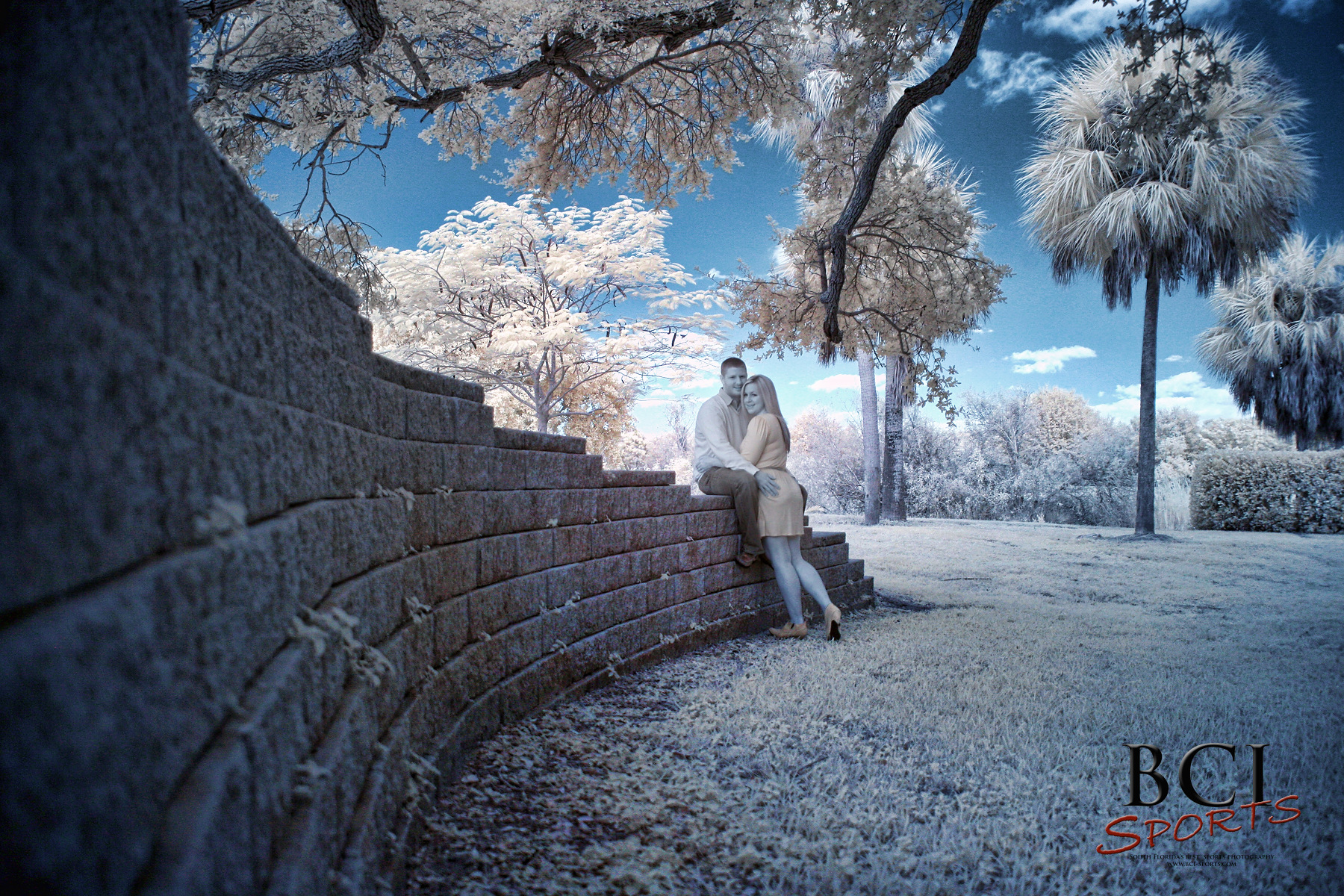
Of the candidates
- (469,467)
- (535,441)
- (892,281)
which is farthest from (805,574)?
(892,281)

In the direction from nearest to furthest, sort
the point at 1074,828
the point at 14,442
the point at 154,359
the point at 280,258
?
the point at 14,442 → the point at 154,359 → the point at 280,258 → the point at 1074,828

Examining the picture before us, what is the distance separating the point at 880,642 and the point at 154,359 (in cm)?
444

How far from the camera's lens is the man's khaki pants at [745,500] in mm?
4781

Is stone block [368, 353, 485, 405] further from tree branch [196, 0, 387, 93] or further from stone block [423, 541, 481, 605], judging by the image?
tree branch [196, 0, 387, 93]

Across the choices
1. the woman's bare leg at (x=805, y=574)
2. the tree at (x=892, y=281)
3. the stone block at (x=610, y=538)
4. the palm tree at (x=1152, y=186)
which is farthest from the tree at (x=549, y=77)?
the palm tree at (x=1152, y=186)

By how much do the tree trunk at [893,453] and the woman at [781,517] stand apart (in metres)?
9.21

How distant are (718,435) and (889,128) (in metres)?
2.53

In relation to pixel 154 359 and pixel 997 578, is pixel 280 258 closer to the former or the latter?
pixel 154 359

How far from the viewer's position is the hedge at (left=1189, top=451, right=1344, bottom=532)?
12.8 meters

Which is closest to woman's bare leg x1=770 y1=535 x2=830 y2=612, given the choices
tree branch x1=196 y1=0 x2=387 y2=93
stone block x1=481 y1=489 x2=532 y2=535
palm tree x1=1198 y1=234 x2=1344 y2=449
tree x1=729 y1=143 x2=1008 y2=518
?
stone block x1=481 y1=489 x2=532 y2=535

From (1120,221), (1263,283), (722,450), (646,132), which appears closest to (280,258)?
(722,450)

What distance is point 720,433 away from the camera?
5.15m

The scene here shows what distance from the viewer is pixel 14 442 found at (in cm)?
57

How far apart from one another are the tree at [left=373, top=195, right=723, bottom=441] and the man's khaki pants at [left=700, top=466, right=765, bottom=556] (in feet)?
31.4
